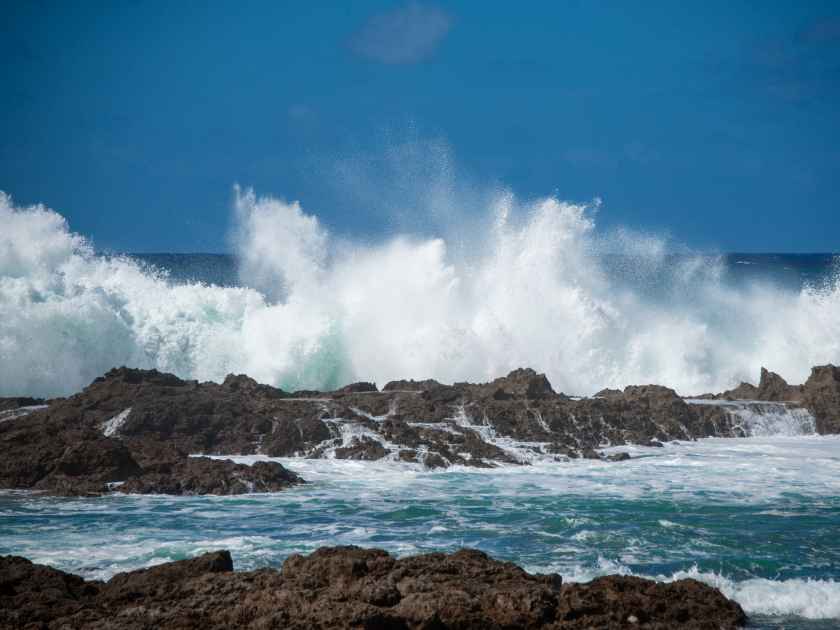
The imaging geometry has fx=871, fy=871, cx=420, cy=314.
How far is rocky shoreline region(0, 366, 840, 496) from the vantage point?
14414mm

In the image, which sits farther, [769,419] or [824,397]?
[824,397]

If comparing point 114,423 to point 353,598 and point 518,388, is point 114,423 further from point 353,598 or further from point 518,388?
point 353,598

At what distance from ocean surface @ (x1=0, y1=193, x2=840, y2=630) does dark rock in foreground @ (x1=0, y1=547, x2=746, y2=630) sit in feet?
3.86

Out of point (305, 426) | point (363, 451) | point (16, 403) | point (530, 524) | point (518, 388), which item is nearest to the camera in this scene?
point (530, 524)

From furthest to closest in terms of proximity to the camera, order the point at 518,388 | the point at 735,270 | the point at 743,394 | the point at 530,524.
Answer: the point at 735,270, the point at 743,394, the point at 518,388, the point at 530,524

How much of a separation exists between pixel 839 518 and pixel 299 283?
25.5 m

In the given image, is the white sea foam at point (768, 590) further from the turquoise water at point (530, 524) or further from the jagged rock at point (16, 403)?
the jagged rock at point (16, 403)

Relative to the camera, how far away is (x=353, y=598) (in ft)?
19.5

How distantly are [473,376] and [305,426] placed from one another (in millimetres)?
10785

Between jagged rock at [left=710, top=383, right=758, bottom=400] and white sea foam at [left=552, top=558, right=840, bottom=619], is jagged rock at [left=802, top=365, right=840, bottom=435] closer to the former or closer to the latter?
jagged rock at [left=710, top=383, right=758, bottom=400]

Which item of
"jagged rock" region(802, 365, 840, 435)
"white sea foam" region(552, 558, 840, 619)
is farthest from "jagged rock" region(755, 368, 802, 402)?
"white sea foam" region(552, 558, 840, 619)

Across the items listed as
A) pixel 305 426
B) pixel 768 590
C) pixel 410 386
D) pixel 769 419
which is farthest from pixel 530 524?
pixel 769 419

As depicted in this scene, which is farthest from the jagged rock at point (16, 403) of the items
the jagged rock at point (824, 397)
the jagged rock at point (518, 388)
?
the jagged rock at point (824, 397)

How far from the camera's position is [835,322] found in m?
33.8
